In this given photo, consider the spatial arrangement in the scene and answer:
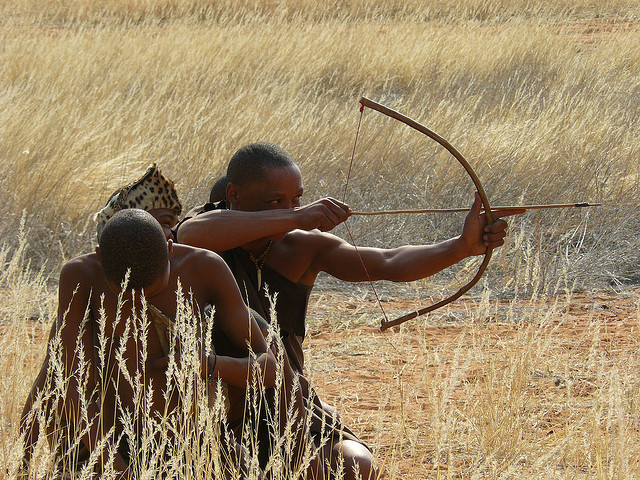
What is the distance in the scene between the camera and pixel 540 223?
21.8 ft

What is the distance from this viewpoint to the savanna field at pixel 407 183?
3.46 meters

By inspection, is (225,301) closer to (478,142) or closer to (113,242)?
(113,242)

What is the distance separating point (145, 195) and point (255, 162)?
40 centimetres

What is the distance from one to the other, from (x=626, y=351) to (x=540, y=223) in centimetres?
225

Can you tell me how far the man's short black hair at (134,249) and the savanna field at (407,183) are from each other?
56 cm

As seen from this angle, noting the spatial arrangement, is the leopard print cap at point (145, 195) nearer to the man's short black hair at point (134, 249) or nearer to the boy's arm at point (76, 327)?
the boy's arm at point (76, 327)

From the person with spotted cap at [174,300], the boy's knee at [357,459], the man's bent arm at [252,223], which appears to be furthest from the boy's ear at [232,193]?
the boy's knee at [357,459]

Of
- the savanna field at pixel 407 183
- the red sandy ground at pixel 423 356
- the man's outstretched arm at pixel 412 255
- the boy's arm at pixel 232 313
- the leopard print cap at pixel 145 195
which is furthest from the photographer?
the red sandy ground at pixel 423 356

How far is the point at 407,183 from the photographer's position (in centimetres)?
704

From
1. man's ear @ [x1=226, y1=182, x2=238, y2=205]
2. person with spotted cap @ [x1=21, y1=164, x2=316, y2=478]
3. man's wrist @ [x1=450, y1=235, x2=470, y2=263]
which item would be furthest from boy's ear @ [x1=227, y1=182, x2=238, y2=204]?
man's wrist @ [x1=450, y1=235, x2=470, y2=263]

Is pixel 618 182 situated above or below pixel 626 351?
above

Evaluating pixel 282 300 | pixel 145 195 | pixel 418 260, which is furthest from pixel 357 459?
pixel 145 195

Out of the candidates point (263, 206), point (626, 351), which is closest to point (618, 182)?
point (626, 351)

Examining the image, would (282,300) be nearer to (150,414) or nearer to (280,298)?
(280,298)
